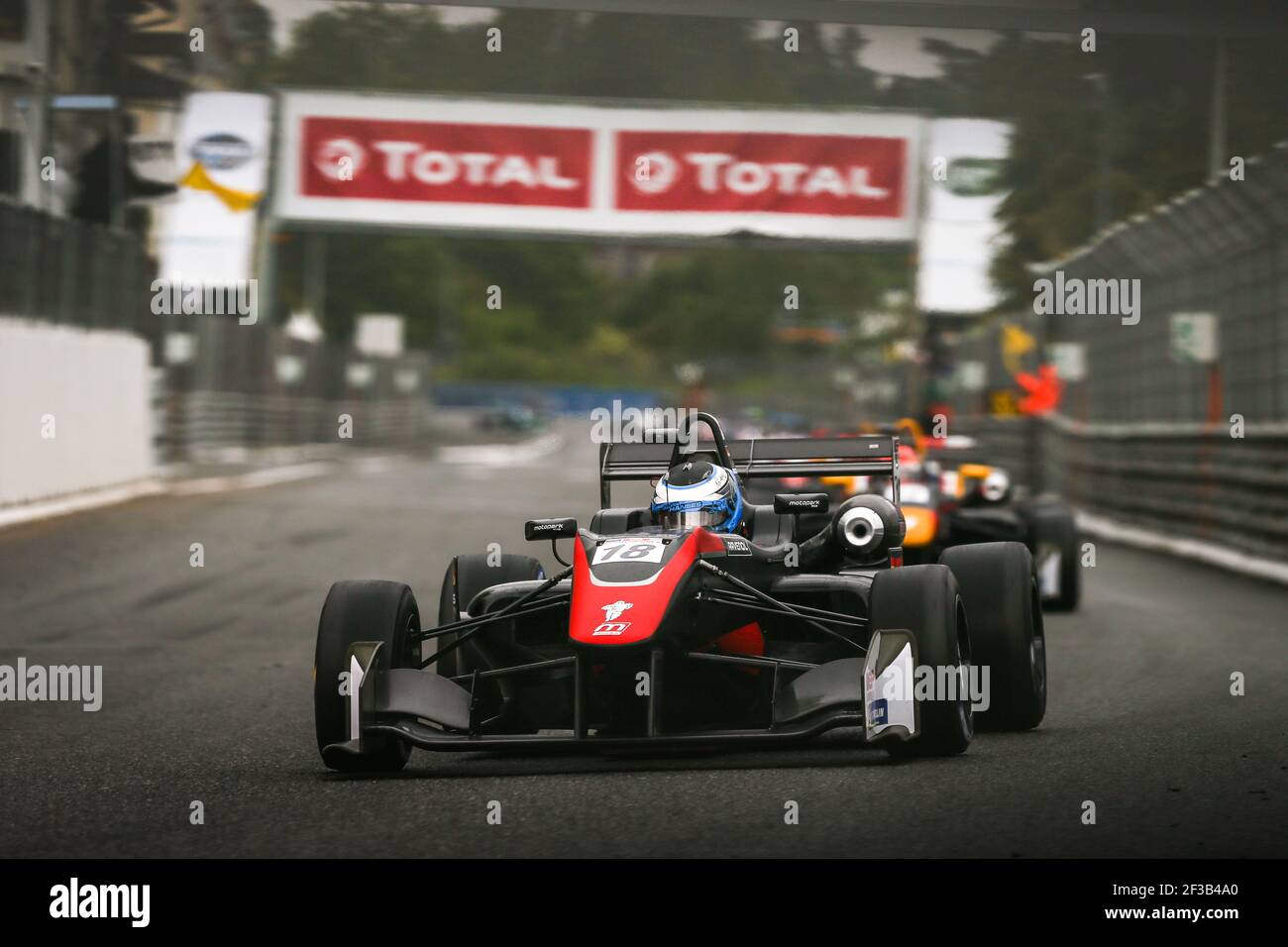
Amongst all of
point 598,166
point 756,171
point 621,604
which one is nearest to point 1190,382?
point 756,171

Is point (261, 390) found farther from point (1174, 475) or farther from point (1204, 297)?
point (1174, 475)

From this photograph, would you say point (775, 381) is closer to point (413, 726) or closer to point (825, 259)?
point (825, 259)

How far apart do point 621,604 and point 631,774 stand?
578mm

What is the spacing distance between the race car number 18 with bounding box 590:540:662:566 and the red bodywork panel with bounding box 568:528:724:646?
0.18ft

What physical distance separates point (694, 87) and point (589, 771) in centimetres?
1938

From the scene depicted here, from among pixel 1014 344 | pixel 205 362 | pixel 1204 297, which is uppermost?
pixel 1204 297

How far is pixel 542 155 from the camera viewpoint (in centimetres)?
2309

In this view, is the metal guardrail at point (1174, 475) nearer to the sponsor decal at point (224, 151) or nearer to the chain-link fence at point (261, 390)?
the chain-link fence at point (261, 390)

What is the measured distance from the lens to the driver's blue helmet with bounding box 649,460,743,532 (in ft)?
26.6

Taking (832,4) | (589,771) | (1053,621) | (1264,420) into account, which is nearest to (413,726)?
(589,771)

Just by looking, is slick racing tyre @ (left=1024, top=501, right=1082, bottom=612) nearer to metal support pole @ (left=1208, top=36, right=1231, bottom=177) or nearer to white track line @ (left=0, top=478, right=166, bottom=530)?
Answer: metal support pole @ (left=1208, top=36, right=1231, bottom=177)

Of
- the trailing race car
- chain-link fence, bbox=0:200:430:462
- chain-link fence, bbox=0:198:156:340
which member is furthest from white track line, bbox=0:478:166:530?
the trailing race car

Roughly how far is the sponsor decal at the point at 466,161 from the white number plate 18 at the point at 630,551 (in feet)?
51.9

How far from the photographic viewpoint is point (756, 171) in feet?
75.2
